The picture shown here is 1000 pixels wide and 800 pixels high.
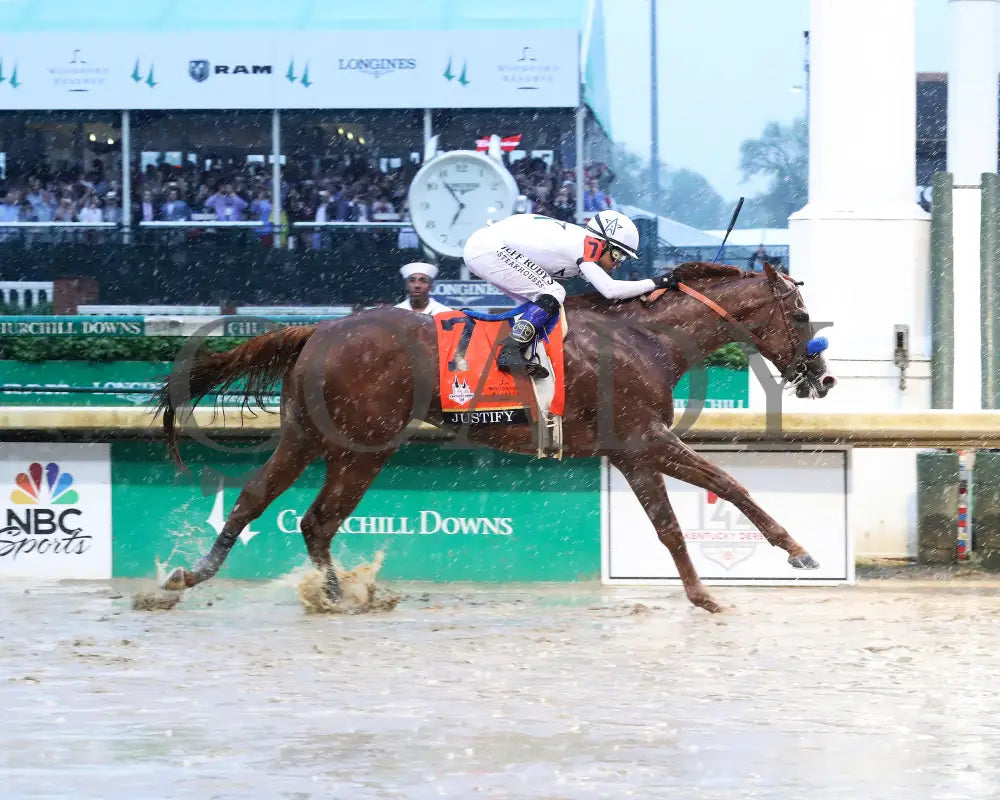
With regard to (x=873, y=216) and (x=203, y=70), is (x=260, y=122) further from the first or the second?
(x=873, y=216)

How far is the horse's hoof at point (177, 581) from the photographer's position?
7.68m

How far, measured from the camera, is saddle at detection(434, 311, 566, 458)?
747 centimetres

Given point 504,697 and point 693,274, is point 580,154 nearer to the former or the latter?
point 693,274

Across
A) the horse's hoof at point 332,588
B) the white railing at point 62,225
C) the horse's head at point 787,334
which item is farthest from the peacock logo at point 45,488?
the white railing at point 62,225

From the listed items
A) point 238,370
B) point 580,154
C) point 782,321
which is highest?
point 580,154

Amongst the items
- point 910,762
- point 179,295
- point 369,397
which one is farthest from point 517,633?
point 179,295

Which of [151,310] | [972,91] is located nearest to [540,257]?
[972,91]

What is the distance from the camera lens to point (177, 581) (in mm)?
7691

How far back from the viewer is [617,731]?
190 inches

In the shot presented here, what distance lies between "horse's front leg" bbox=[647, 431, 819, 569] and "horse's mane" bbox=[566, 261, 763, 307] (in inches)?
34.1

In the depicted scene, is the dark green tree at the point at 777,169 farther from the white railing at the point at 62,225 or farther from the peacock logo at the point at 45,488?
the peacock logo at the point at 45,488

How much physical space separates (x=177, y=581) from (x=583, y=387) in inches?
94.2

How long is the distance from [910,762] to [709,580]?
4176 millimetres

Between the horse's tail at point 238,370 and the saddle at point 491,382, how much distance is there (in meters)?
0.84
